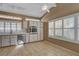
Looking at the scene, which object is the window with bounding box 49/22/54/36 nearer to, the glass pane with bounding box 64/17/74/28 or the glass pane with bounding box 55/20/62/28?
the glass pane with bounding box 55/20/62/28

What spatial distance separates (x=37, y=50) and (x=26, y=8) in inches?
36.0

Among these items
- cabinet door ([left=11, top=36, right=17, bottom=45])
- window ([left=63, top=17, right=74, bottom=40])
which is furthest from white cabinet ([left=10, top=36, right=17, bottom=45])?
window ([left=63, top=17, right=74, bottom=40])

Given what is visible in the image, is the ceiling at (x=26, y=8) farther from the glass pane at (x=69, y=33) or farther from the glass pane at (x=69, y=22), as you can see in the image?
the glass pane at (x=69, y=33)

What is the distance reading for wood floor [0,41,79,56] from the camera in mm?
1895

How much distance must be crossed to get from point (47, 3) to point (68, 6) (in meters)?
0.42

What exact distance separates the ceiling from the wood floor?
66 cm

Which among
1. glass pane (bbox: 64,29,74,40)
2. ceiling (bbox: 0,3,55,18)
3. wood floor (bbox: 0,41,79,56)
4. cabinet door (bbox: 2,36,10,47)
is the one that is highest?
ceiling (bbox: 0,3,55,18)

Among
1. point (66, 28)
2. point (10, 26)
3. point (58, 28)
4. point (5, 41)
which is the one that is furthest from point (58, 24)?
point (5, 41)

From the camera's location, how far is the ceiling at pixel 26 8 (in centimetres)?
187

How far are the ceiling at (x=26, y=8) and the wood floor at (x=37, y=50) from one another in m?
0.66

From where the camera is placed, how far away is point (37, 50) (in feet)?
6.67

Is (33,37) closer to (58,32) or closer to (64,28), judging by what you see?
(58,32)

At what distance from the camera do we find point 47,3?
1891mm

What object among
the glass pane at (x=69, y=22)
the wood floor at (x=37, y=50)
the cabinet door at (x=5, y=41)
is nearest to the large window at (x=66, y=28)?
the glass pane at (x=69, y=22)
